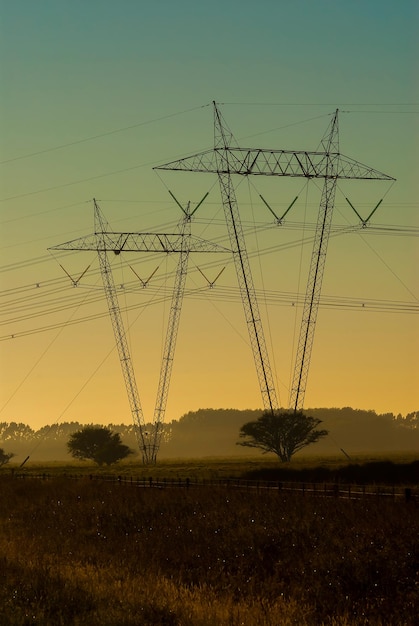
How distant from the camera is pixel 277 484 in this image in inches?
2495

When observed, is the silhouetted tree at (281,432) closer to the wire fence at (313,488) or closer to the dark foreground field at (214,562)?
the wire fence at (313,488)

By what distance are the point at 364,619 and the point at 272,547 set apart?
1333cm

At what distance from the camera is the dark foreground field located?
29.1 metres

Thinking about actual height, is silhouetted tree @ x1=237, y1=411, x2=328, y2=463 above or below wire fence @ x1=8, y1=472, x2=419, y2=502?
above

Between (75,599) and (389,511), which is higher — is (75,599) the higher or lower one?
the lower one

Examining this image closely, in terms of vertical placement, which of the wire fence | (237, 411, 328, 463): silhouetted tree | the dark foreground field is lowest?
the dark foreground field

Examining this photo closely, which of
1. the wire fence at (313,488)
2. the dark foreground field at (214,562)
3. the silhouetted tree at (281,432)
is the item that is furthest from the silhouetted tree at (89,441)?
the dark foreground field at (214,562)

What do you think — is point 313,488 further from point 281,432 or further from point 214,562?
point 281,432

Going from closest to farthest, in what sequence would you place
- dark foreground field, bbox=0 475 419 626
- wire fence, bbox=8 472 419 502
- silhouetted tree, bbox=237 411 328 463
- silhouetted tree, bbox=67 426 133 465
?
dark foreground field, bbox=0 475 419 626 < wire fence, bbox=8 472 419 502 < silhouetted tree, bbox=237 411 328 463 < silhouetted tree, bbox=67 426 133 465

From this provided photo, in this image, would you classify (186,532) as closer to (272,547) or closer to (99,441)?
(272,547)

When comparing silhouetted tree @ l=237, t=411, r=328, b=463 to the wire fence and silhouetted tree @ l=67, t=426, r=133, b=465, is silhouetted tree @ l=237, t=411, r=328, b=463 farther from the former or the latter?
the wire fence

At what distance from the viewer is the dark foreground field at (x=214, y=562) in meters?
29.1

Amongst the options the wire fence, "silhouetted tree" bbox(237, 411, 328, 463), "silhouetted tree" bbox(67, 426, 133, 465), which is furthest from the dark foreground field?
"silhouetted tree" bbox(67, 426, 133, 465)

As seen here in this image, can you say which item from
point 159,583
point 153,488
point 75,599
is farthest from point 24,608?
point 153,488
